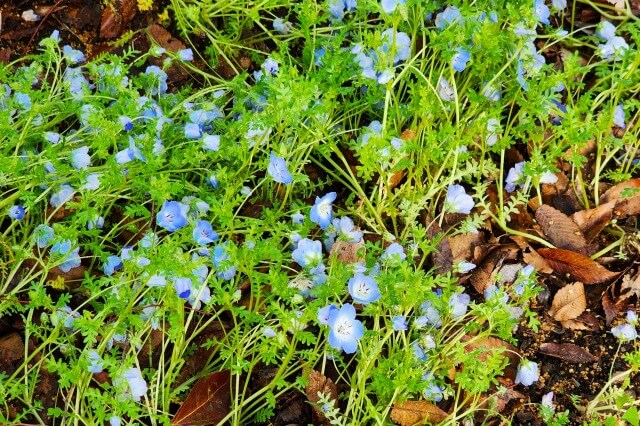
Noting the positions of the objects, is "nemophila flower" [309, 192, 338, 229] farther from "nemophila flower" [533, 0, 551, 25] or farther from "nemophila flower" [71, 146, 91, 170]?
"nemophila flower" [533, 0, 551, 25]

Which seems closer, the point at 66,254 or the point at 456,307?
the point at 66,254

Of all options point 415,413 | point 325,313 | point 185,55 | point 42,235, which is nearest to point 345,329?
point 325,313

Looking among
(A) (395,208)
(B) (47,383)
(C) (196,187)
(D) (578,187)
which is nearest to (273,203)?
(C) (196,187)

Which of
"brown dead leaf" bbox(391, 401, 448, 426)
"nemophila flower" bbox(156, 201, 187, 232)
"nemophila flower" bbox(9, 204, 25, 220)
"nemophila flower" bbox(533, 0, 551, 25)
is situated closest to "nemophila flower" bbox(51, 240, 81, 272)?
"nemophila flower" bbox(9, 204, 25, 220)

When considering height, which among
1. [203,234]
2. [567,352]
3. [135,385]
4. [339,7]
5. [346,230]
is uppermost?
[339,7]

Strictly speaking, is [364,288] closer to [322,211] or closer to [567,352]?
[322,211]

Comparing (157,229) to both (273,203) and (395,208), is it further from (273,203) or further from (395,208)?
(395,208)

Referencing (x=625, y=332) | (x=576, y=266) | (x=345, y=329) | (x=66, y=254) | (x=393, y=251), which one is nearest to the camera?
(x=345, y=329)
